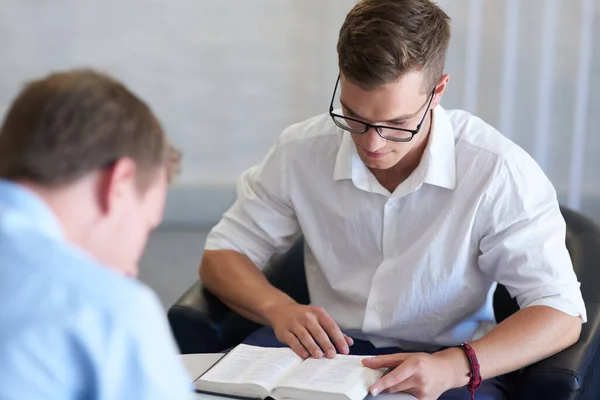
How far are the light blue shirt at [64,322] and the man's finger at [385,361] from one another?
2.43 feet

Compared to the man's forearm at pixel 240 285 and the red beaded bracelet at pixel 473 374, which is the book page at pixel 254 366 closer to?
the man's forearm at pixel 240 285

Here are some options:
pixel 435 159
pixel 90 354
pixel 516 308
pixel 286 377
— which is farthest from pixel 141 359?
pixel 516 308

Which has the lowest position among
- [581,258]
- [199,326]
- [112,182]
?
[199,326]

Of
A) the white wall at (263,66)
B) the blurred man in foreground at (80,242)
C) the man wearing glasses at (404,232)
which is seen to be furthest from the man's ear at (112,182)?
the white wall at (263,66)

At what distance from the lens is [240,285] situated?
1.98 meters

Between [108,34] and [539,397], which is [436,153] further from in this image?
[108,34]

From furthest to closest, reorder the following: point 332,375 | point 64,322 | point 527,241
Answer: point 527,241 → point 332,375 → point 64,322

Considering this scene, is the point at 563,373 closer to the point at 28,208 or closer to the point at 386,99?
the point at 386,99

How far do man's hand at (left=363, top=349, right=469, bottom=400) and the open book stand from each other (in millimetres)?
21

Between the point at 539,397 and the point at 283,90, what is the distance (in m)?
1.82

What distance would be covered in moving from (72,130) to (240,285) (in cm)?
110

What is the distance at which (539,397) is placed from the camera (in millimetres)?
1621

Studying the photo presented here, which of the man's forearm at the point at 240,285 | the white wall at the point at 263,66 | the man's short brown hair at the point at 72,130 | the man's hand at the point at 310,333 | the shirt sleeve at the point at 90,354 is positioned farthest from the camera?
the white wall at the point at 263,66

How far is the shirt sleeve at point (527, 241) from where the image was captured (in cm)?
175
